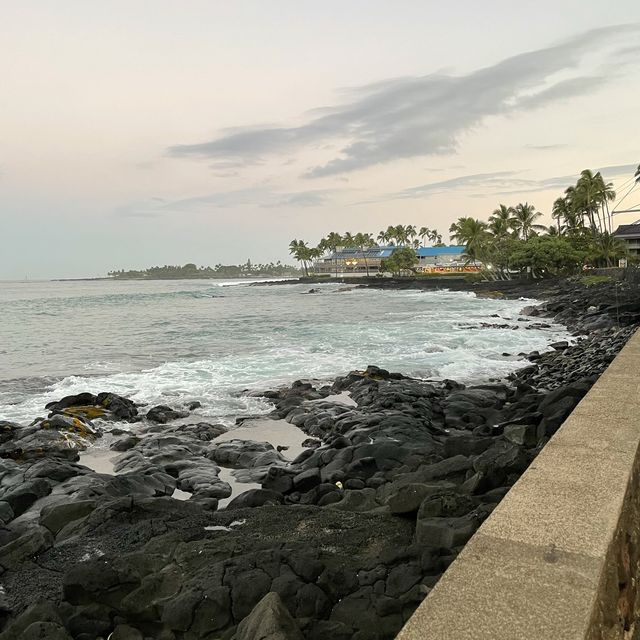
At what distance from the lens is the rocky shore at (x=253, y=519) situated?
3.92 m

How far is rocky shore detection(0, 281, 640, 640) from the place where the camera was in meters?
3.92

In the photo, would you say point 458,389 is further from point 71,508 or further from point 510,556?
point 510,556

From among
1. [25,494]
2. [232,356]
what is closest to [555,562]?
[25,494]

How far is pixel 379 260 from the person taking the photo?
12925 cm

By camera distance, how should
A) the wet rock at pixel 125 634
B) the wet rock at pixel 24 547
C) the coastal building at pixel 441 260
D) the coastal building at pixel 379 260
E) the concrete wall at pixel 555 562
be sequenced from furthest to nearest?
the coastal building at pixel 379 260
the coastal building at pixel 441 260
the wet rock at pixel 24 547
the wet rock at pixel 125 634
the concrete wall at pixel 555 562

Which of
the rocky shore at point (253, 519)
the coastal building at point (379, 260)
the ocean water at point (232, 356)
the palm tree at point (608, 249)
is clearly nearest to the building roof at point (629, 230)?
the palm tree at point (608, 249)

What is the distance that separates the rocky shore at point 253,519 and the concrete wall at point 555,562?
1192mm

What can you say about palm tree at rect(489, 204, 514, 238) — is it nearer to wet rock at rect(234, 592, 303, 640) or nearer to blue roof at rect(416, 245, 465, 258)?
blue roof at rect(416, 245, 465, 258)

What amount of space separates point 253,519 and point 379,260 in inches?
4937

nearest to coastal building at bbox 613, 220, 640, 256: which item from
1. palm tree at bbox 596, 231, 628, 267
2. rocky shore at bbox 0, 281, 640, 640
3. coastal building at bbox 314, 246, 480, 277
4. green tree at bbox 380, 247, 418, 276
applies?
palm tree at bbox 596, 231, 628, 267

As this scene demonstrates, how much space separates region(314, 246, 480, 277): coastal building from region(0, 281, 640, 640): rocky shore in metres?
104

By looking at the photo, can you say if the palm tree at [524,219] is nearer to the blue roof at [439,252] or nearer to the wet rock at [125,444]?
the blue roof at [439,252]

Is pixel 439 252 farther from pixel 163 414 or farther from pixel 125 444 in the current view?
pixel 125 444

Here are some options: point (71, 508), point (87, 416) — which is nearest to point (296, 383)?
point (87, 416)
